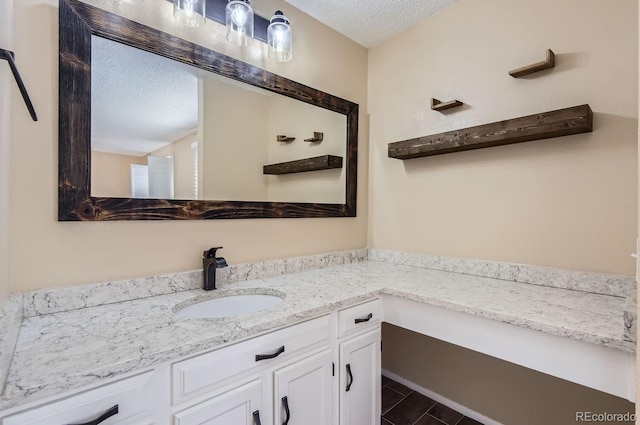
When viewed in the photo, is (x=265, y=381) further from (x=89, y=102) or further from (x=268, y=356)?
(x=89, y=102)

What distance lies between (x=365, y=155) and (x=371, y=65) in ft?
2.29

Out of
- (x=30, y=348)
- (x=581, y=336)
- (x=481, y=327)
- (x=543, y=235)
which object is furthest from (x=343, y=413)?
(x=543, y=235)

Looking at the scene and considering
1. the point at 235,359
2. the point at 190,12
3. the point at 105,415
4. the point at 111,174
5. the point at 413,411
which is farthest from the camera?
the point at 413,411

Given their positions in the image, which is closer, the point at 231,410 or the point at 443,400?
the point at 231,410

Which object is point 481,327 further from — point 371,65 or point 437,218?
point 371,65

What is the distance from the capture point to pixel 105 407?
2.43 feet

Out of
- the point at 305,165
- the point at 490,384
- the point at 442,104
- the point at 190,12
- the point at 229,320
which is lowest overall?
the point at 490,384

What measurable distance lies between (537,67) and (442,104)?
0.48 meters

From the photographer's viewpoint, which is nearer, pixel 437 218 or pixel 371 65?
pixel 437 218

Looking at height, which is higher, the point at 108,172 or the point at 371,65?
the point at 371,65

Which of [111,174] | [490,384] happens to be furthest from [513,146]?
[111,174]

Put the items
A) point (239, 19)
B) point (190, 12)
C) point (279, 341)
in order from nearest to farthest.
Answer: point (279, 341), point (190, 12), point (239, 19)

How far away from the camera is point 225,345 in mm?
951

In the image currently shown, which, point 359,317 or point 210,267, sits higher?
point 210,267
